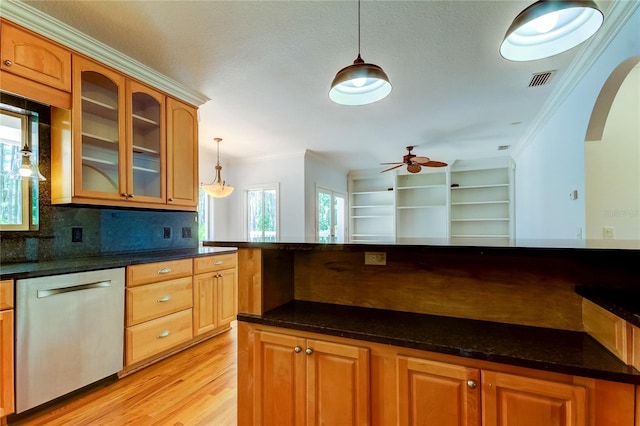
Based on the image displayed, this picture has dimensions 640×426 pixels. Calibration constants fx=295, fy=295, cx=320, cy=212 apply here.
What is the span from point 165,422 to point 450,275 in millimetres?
1893

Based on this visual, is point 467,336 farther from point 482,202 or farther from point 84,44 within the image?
point 482,202

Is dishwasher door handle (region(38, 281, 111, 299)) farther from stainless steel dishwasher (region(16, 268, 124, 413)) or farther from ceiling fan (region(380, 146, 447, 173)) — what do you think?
ceiling fan (region(380, 146, 447, 173))

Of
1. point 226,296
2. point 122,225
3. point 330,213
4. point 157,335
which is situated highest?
point 330,213

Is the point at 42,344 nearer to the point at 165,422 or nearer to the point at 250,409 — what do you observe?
the point at 165,422

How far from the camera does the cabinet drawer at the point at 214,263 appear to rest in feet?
9.37

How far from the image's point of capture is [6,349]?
1664mm

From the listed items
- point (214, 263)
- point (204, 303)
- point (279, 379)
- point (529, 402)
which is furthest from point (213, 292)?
point (529, 402)

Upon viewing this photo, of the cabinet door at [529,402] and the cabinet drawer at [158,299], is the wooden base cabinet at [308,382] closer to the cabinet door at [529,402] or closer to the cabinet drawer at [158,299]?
the cabinet door at [529,402]

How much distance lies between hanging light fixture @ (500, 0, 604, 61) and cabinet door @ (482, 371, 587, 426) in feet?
4.22

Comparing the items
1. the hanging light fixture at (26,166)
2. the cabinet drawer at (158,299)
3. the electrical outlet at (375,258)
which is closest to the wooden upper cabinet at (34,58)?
the hanging light fixture at (26,166)

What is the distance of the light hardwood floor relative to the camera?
182 cm

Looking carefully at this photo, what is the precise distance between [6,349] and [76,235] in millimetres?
973

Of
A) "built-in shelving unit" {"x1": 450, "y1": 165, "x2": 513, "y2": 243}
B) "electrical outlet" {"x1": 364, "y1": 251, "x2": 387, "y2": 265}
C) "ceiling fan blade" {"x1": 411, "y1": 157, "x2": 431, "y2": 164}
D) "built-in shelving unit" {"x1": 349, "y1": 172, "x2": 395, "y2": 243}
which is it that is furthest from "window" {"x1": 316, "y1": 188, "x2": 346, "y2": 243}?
"electrical outlet" {"x1": 364, "y1": 251, "x2": 387, "y2": 265}

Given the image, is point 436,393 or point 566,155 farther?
point 566,155
